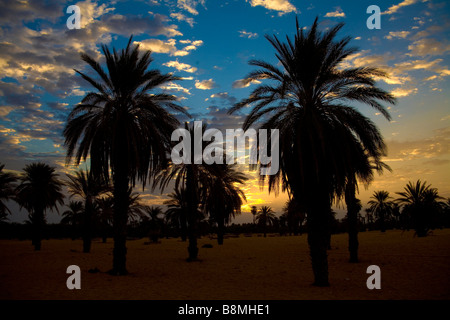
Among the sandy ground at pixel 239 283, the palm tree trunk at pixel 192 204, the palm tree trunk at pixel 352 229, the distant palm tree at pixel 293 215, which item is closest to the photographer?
the sandy ground at pixel 239 283

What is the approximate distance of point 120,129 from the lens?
1578 centimetres

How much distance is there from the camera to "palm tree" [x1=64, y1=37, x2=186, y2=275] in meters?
15.7

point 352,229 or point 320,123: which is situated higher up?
point 320,123

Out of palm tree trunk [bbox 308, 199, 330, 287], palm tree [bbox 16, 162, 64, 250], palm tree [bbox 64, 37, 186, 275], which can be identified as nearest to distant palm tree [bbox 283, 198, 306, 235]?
palm tree trunk [bbox 308, 199, 330, 287]

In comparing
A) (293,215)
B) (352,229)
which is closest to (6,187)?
(352,229)

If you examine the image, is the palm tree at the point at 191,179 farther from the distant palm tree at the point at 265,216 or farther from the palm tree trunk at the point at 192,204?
the distant palm tree at the point at 265,216

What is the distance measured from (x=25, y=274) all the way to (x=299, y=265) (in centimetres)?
1703

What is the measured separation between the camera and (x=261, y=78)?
1382 cm

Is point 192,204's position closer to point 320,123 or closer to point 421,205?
point 320,123

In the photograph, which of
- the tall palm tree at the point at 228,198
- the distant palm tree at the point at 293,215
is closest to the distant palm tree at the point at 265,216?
the distant palm tree at the point at 293,215

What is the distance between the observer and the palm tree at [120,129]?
1572 cm

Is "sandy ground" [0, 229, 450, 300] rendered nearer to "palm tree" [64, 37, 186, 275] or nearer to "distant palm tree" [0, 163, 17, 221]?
"palm tree" [64, 37, 186, 275]
